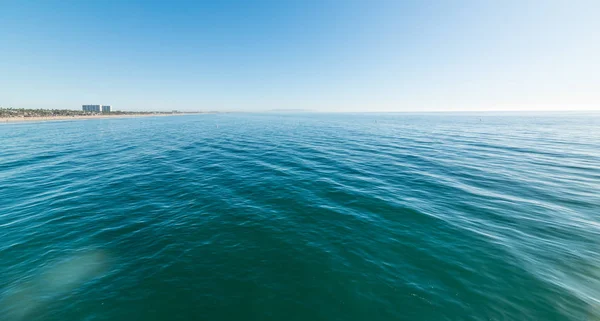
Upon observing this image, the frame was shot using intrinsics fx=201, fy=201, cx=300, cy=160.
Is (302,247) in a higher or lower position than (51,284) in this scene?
Result: higher

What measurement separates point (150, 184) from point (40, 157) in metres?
26.5

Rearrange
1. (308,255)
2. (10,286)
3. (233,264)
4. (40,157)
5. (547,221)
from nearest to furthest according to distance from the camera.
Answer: (10,286)
(233,264)
(308,255)
(547,221)
(40,157)

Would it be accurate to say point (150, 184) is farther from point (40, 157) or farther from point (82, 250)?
point (40, 157)

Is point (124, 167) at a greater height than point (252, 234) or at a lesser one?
greater

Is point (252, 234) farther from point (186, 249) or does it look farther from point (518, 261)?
point (518, 261)

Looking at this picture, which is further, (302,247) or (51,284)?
(302,247)

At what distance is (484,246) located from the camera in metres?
9.91

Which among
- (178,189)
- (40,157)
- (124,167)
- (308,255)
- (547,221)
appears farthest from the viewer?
(40,157)

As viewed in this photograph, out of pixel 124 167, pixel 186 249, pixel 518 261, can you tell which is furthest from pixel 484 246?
pixel 124 167

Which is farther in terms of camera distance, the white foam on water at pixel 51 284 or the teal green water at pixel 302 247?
the teal green water at pixel 302 247

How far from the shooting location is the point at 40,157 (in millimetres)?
29188

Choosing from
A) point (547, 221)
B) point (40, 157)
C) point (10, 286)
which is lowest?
point (10, 286)

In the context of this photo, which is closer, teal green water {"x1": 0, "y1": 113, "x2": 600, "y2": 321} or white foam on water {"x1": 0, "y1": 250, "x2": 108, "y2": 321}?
white foam on water {"x1": 0, "y1": 250, "x2": 108, "y2": 321}

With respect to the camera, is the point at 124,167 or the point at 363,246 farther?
the point at 124,167
